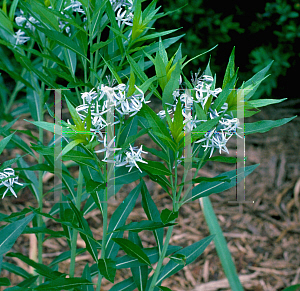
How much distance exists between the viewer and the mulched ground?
1483 mm

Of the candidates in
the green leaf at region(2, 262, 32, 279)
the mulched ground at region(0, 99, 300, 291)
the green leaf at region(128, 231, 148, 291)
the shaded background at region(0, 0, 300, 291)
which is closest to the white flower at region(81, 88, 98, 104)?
the green leaf at region(128, 231, 148, 291)

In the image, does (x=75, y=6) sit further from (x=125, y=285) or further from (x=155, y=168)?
(x=125, y=285)

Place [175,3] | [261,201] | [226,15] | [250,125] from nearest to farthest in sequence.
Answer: [250,125] < [261,201] < [175,3] < [226,15]

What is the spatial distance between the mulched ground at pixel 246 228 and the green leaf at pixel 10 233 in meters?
0.68

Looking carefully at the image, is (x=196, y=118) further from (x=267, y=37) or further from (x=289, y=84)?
(x=289, y=84)

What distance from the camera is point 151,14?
0.66 metres

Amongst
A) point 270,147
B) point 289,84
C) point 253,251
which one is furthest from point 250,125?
point 289,84

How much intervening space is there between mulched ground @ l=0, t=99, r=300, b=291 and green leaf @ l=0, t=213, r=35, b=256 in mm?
677

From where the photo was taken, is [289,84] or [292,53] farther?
[289,84]

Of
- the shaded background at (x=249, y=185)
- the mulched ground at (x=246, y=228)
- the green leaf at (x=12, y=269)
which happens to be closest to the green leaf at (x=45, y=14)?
the green leaf at (x=12, y=269)

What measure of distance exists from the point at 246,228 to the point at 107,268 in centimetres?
119

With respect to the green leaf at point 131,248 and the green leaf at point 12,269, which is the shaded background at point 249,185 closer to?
the green leaf at point 12,269

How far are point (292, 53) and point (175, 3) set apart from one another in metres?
0.74

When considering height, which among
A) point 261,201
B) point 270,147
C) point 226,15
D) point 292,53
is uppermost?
point 226,15
